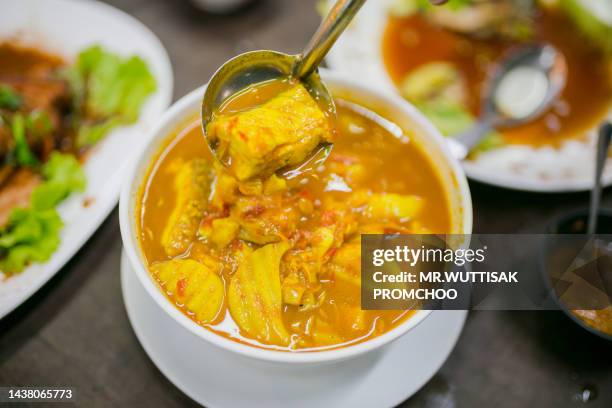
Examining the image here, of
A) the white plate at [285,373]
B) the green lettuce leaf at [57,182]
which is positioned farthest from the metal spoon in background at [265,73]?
the green lettuce leaf at [57,182]

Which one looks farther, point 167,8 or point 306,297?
point 167,8

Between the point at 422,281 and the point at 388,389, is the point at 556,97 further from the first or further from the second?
the point at 388,389

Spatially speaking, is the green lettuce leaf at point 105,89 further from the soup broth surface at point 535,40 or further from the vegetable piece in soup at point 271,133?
the soup broth surface at point 535,40

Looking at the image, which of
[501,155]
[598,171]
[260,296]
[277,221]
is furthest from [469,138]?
[260,296]

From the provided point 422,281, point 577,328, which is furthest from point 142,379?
point 577,328

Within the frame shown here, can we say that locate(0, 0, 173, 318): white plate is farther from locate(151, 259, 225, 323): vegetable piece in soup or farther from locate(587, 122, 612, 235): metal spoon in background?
locate(587, 122, 612, 235): metal spoon in background

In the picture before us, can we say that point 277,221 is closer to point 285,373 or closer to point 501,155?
point 285,373
